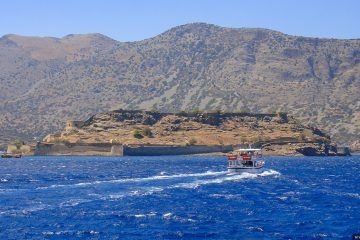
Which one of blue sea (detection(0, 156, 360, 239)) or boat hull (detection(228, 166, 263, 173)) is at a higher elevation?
blue sea (detection(0, 156, 360, 239))

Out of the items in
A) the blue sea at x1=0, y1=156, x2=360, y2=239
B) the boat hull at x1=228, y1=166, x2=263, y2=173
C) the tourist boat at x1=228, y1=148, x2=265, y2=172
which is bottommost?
the boat hull at x1=228, y1=166, x2=263, y2=173

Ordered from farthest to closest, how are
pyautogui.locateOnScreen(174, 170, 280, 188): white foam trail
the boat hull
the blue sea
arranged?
the boat hull → pyautogui.locateOnScreen(174, 170, 280, 188): white foam trail → the blue sea

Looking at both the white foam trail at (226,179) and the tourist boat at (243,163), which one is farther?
the tourist boat at (243,163)

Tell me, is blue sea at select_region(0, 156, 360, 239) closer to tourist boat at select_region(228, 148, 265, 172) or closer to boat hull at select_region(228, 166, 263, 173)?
boat hull at select_region(228, 166, 263, 173)

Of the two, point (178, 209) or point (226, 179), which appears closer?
point (178, 209)

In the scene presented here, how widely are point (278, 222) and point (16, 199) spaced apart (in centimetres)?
3159

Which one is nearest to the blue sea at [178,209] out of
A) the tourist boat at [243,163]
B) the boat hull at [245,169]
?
the boat hull at [245,169]

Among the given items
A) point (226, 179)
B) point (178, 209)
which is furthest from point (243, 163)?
point (178, 209)

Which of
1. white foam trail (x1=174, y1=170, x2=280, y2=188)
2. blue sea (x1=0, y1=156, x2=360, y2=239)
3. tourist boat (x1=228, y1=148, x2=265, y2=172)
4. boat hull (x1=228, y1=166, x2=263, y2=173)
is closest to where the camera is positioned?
blue sea (x1=0, y1=156, x2=360, y2=239)

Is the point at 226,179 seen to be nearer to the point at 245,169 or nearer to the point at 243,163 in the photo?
the point at 245,169

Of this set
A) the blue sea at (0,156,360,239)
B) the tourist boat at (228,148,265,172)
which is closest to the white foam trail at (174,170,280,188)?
the blue sea at (0,156,360,239)

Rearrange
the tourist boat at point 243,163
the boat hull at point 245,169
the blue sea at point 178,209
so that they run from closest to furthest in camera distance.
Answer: the blue sea at point 178,209, the boat hull at point 245,169, the tourist boat at point 243,163

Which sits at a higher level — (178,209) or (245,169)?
(178,209)

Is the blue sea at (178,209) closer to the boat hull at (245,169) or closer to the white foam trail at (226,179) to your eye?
the white foam trail at (226,179)
